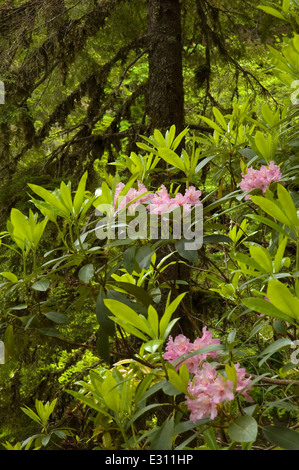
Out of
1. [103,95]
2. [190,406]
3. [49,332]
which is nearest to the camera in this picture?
[190,406]

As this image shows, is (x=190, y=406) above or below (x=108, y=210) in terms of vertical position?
below

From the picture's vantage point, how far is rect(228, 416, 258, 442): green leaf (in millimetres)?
923

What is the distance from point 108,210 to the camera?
4.39 ft

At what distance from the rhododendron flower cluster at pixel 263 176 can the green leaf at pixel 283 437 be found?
712 millimetres

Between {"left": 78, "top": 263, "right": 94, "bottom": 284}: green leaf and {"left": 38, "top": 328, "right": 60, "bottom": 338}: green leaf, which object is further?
{"left": 38, "top": 328, "right": 60, "bottom": 338}: green leaf

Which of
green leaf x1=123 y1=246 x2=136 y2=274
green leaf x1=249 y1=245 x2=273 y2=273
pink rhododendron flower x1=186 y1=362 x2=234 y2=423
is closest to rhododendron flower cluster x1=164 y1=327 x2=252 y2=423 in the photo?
pink rhododendron flower x1=186 y1=362 x2=234 y2=423

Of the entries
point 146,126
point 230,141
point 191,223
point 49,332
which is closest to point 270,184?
point 191,223

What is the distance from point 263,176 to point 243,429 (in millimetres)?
763

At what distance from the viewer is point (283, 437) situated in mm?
958

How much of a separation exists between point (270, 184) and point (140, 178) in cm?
42

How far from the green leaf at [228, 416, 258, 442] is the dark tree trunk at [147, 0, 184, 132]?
2.86 metres

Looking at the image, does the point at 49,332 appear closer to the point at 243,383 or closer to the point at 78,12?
the point at 243,383

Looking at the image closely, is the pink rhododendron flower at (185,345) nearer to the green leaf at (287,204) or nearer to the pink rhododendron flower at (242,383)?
the pink rhododendron flower at (242,383)

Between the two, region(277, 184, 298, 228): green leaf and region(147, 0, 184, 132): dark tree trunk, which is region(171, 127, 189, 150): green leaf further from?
region(147, 0, 184, 132): dark tree trunk
